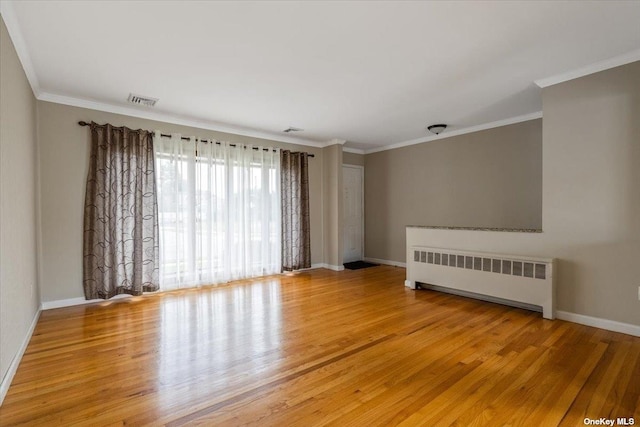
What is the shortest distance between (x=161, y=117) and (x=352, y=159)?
3956 millimetres

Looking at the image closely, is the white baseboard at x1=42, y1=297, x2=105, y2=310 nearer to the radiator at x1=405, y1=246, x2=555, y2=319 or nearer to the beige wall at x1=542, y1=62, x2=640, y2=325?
the radiator at x1=405, y1=246, x2=555, y2=319

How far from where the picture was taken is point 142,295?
420 cm

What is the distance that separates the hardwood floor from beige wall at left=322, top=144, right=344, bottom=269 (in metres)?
2.49

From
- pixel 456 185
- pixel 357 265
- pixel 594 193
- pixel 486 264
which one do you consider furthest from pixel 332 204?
pixel 594 193

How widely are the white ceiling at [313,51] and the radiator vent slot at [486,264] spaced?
203 centimetres

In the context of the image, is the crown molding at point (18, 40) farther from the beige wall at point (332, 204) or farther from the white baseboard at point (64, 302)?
the beige wall at point (332, 204)

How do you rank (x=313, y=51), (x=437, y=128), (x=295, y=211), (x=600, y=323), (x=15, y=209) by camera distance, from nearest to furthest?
(x=15, y=209) < (x=313, y=51) < (x=600, y=323) < (x=437, y=128) < (x=295, y=211)

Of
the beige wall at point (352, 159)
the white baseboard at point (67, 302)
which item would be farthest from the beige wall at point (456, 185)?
the white baseboard at point (67, 302)

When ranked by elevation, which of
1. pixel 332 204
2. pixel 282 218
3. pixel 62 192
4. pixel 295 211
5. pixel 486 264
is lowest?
pixel 486 264

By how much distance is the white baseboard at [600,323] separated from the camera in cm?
283

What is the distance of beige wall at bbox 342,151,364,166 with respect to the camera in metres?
6.79

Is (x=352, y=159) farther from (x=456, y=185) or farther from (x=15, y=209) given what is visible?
(x=15, y=209)

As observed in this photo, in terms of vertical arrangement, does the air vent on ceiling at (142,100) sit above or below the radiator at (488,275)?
above

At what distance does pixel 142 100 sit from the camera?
150 inches
